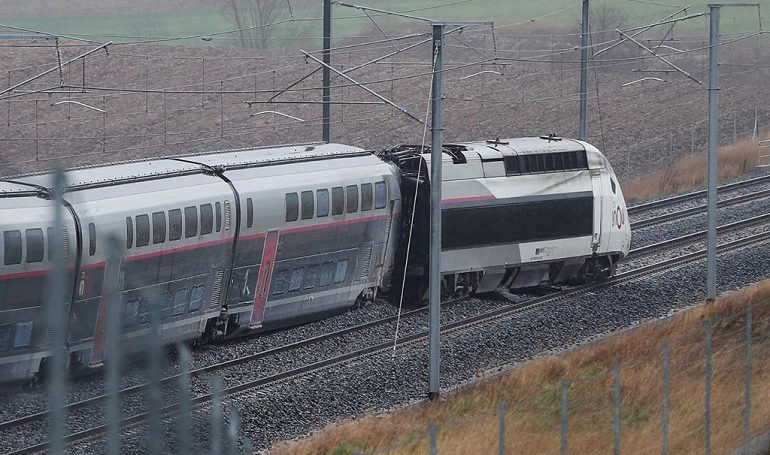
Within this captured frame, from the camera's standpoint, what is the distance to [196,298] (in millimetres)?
24016

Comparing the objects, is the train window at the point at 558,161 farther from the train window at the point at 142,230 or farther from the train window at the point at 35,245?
the train window at the point at 35,245

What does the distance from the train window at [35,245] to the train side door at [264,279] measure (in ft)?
18.5

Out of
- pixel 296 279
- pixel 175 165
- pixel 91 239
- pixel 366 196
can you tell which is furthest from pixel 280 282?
pixel 91 239

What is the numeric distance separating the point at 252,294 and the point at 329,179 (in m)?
3.00

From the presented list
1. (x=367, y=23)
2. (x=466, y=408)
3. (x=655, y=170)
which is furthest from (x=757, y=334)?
(x=367, y=23)

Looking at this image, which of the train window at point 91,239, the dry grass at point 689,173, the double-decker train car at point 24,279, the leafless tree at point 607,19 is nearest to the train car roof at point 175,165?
the double-decker train car at point 24,279

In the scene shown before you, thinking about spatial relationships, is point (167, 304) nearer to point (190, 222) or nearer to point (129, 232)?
point (190, 222)

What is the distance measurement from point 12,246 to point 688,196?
3021cm

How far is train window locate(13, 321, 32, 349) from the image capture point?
20.3m

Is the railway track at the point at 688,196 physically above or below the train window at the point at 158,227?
below

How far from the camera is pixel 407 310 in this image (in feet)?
96.0

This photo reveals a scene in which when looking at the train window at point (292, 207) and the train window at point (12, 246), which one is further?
the train window at point (292, 207)

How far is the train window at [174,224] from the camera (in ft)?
75.5

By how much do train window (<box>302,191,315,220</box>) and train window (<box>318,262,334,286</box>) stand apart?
1349 mm
